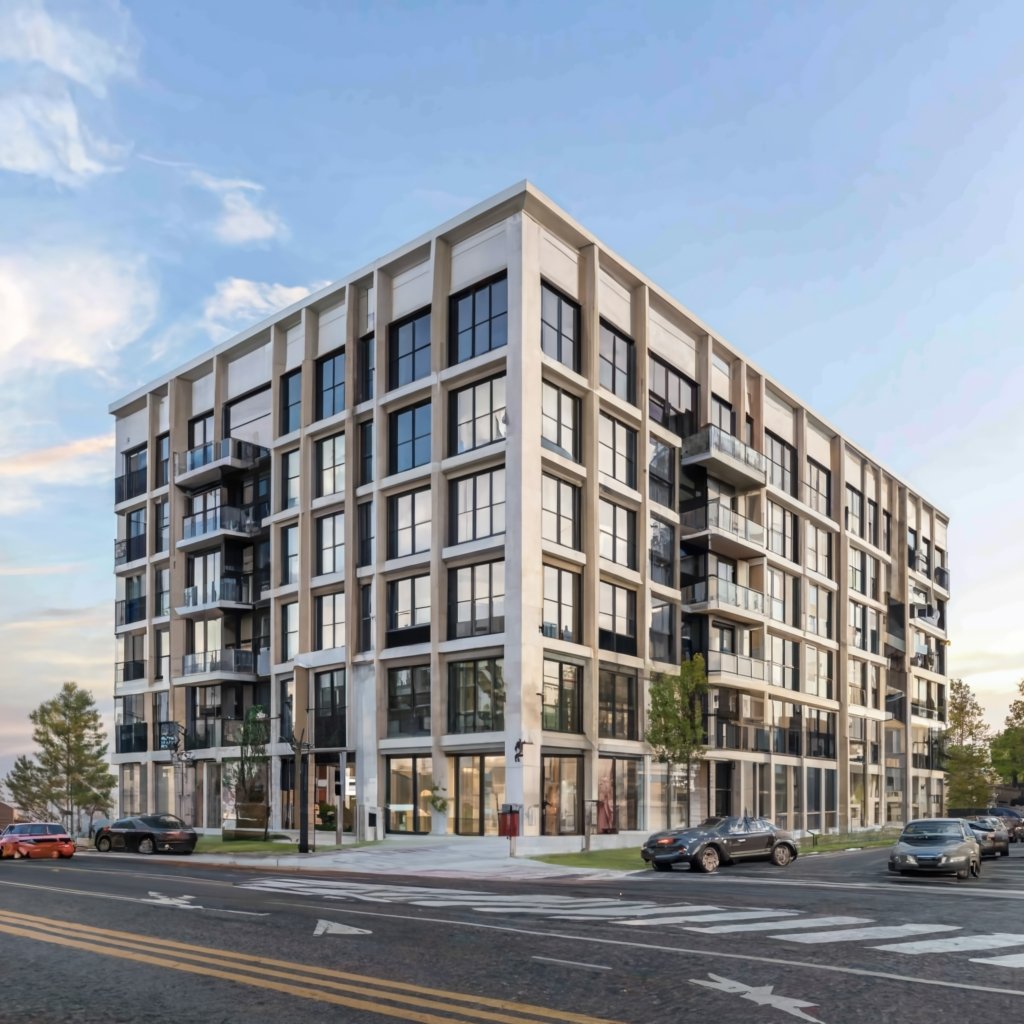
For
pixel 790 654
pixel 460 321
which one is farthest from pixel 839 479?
pixel 460 321

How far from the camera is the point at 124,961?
1272cm

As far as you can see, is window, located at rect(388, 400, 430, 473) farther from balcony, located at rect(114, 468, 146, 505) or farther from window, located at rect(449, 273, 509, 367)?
balcony, located at rect(114, 468, 146, 505)

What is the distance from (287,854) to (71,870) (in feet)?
30.5

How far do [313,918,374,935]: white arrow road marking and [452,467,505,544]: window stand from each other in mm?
27342

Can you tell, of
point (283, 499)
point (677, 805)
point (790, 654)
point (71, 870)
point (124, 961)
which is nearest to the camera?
point (124, 961)

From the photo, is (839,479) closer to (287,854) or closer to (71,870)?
(287,854)

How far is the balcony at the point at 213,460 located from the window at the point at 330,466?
15.3 ft

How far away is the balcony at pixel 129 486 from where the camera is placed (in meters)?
64.1

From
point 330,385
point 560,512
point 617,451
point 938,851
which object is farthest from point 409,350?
point 938,851

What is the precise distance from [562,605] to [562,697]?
10.9 feet

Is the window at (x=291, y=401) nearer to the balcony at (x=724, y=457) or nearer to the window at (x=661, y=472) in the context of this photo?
the window at (x=661, y=472)

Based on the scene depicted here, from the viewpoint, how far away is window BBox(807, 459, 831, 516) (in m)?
67.3

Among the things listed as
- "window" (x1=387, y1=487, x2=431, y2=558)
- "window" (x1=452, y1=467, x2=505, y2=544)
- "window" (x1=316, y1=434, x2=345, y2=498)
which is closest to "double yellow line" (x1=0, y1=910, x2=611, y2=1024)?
"window" (x1=452, y1=467, x2=505, y2=544)

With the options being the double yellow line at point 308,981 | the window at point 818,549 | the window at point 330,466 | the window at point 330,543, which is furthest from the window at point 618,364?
the double yellow line at point 308,981
